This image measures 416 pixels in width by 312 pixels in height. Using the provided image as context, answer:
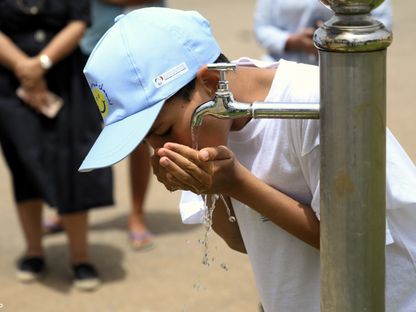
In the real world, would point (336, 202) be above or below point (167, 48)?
below

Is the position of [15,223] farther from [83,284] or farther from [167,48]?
[167,48]

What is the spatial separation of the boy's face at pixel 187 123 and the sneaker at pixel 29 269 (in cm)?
277

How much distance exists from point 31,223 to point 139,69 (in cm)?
283

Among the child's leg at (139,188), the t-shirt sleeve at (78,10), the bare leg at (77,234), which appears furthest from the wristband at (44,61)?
the child's leg at (139,188)

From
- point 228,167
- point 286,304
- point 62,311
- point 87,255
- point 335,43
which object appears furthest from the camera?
point 87,255

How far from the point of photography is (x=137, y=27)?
5.55 ft

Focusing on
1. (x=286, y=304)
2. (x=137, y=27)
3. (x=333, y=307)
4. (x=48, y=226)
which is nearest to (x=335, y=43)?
(x=333, y=307)

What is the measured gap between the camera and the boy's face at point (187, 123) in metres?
1.71

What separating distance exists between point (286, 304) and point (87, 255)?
2519 mm

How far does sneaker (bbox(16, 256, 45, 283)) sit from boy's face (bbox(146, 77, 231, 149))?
2774 mm

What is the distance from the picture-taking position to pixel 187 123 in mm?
1715

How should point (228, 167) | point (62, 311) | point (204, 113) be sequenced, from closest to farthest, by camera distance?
point (204, 113) < point (228, 167) < point (62, 311)

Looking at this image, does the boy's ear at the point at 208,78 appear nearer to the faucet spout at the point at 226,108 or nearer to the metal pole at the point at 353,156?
the faucet spout at the point at 226,108

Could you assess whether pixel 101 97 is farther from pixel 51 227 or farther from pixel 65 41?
pixel 51 227
